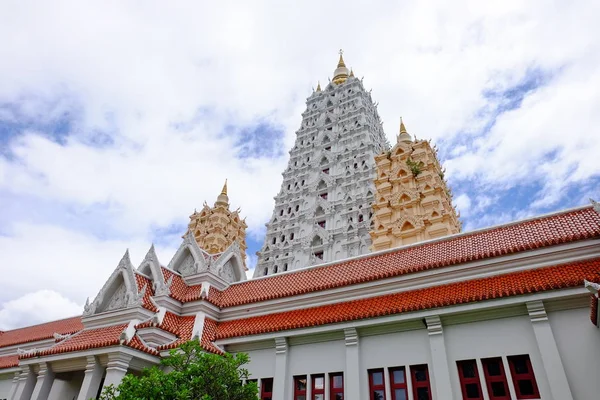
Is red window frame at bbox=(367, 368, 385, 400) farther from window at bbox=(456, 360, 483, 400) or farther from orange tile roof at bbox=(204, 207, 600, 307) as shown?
orange tile roof at bbox=(204, 207, 600, 307)

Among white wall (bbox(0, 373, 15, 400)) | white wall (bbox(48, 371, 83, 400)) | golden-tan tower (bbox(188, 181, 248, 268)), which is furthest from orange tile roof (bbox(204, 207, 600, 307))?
golden-tan tower (bbox(188, 181, 248, 268))

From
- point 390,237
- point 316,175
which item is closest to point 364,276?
point 390,237

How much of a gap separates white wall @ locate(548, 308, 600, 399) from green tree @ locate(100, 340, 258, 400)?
761 cm

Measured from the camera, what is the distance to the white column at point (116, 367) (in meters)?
13.0

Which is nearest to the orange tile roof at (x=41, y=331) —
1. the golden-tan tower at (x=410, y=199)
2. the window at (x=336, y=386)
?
the window at (x=336, y=386)

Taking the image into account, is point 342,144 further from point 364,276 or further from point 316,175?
point 364,276

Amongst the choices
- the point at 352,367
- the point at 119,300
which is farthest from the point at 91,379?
the point at 352,367

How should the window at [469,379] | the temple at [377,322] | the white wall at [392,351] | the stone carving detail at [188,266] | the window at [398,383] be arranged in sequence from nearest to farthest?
the temple at [377,322], the window at [469,379], the window at [398,383], the white wall at [392,351], the stone carving detail at [188,266]

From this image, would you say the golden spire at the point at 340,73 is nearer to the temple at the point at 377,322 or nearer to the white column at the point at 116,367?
the temple at the point at 377,322

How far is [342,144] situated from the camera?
42.8m

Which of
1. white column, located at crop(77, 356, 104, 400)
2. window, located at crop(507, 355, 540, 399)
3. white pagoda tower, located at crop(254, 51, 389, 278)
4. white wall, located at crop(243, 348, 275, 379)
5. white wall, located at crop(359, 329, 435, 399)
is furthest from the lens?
white pagoda tower, located at crop(254, 51, 389, 278)

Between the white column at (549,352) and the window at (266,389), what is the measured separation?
8072 mm

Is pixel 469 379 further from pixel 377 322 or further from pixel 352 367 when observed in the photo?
pixel 352 367

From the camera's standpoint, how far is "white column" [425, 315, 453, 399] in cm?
1059
